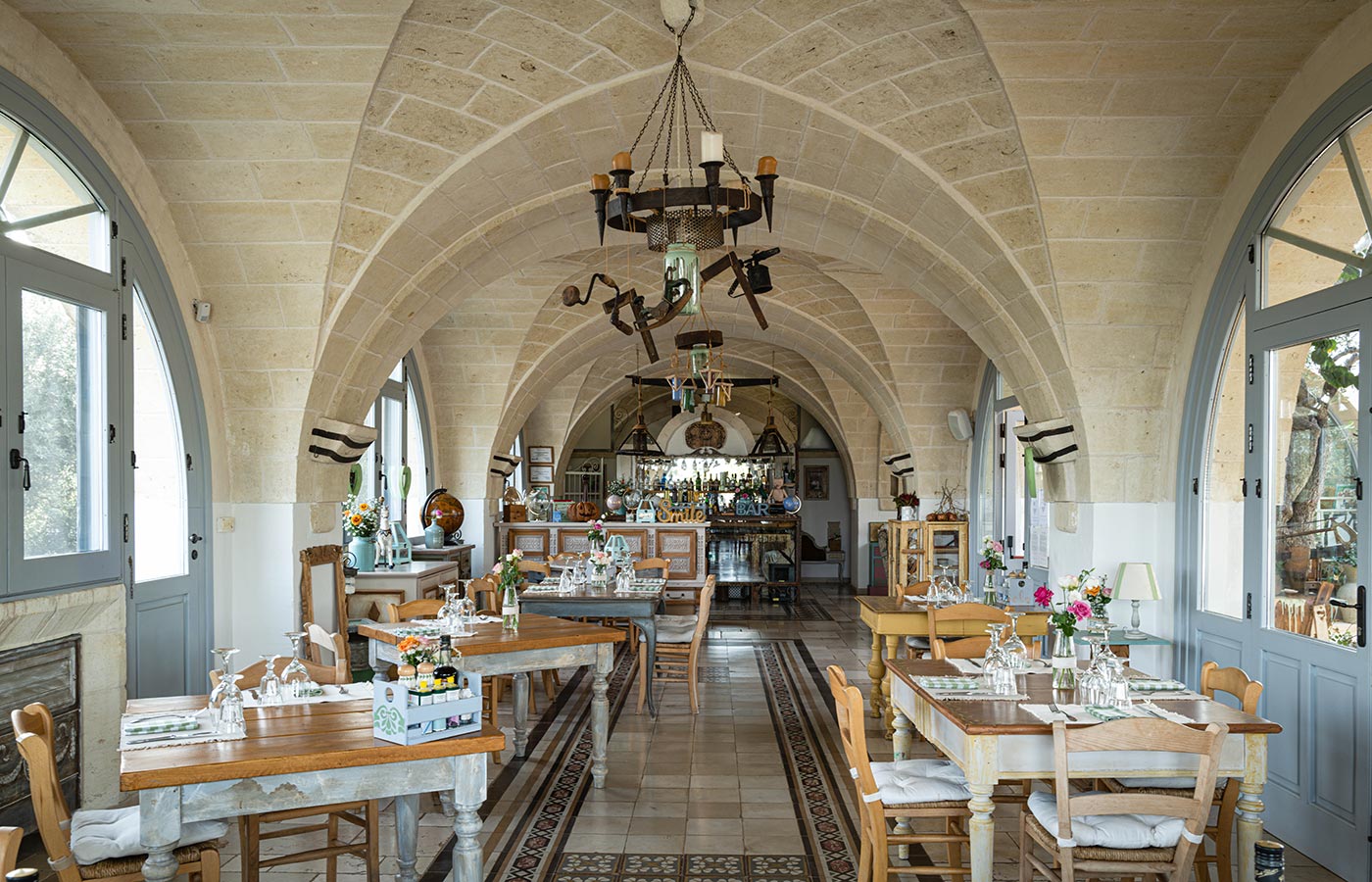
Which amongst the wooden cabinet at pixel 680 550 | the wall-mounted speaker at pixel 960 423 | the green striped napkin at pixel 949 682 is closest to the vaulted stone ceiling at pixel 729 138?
the green striped napkin at pixel 949 682

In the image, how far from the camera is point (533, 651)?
5535 mm

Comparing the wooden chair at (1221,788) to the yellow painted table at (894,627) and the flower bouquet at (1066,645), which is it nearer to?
the flower bouquet at (1066,645)

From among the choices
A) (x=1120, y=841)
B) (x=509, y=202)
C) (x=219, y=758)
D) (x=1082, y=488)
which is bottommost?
(x=1120, y=841)

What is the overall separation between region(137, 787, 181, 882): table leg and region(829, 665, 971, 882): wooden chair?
2.29 meters

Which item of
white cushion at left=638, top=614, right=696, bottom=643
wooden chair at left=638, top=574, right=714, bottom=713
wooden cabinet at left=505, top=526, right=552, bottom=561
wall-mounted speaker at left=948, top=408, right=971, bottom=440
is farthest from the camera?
wooden cabinet at left=505, top=526, right=552, bottom=561

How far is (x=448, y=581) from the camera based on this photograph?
9.84 metres

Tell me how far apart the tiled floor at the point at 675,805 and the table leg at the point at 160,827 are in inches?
56.2

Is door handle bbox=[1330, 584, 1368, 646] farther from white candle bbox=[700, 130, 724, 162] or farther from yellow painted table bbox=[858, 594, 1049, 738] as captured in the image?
white candle bbox=[700, 130, 724, 162]

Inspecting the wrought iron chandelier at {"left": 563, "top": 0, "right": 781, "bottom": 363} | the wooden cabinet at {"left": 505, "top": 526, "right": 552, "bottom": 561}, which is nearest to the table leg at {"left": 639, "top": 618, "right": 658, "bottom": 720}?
the wrought iron chandelier at {"left": 563, "top": 0, "right": 781, "bottom": 363}

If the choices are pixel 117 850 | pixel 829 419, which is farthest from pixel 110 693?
pixel 829 419

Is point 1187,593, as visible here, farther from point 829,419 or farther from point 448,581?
point 829,419

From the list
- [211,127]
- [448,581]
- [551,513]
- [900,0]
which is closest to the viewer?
[900,0]

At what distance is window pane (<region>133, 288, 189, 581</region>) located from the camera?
6.08 m

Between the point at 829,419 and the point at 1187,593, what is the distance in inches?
465
